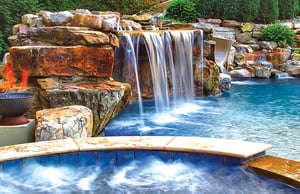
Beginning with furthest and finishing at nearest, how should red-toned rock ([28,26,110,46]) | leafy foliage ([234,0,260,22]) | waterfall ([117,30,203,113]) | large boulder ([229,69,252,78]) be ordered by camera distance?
1. leafy foliage ([234,0,260,22])
2. large boulder ([229,69,252,78])
3. waterfall ([117,30,203,113])
4. red-toned rock ([28,26,110,46])

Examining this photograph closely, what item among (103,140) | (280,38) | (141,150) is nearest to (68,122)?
(103,140)

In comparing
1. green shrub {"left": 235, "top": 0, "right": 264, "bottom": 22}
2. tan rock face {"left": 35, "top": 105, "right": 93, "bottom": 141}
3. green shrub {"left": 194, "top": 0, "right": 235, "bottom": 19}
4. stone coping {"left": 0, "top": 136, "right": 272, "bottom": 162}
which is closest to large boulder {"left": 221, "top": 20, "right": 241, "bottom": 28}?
green shrub {"left": 194, "top": 0, "right": 235, "bottom": 19}

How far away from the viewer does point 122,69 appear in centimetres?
788

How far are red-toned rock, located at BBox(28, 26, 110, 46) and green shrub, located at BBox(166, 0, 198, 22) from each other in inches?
432

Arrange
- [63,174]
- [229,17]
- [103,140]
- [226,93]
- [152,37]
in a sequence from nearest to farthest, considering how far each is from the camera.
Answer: [63,174] < [103,140] < [152,37] < [226,93] < [229,17]

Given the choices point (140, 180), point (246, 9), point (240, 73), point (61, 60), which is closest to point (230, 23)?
point (246, 9)

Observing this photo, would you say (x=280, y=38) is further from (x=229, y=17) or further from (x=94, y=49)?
(x=94, y=49)

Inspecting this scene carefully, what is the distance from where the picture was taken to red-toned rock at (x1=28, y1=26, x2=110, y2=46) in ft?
16.7

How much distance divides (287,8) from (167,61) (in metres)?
15.4

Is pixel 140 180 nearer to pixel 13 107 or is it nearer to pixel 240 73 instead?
pixel 13 107

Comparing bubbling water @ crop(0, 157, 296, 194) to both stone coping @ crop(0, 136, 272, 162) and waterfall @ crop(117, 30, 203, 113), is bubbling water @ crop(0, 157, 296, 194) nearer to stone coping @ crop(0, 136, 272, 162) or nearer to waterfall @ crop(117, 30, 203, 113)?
stone coping @ crop(0, 136, 272, 162)

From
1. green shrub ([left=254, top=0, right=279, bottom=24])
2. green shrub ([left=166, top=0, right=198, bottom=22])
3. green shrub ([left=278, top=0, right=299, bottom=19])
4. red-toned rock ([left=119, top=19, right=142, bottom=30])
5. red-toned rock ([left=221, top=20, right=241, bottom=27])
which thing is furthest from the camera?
green shrub ([left=278, top=0, right=299, bottom=19])

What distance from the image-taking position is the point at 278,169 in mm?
2875

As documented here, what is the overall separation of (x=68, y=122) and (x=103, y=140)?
631 mm
